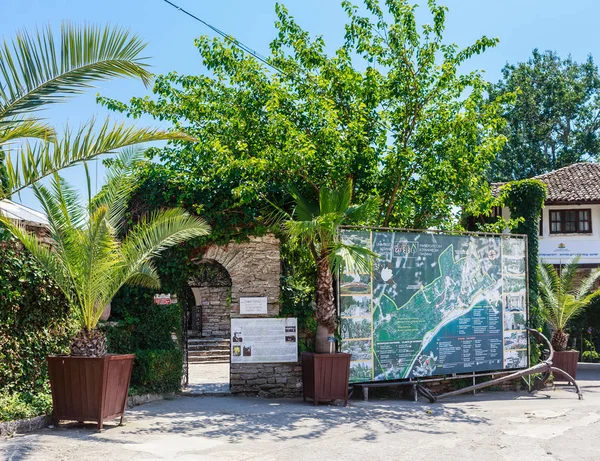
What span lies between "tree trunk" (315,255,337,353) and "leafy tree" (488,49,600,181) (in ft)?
91.7

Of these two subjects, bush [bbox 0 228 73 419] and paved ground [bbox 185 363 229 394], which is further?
paved ground [bbox 185 363 229 394]

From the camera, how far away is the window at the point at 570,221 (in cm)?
2694

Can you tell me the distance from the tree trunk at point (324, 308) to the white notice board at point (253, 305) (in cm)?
125

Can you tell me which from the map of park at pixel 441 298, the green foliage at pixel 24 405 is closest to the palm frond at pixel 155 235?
the green foliage at pixel 24 405

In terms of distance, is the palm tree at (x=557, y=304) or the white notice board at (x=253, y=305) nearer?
the white notice board at (x=253, y=305)

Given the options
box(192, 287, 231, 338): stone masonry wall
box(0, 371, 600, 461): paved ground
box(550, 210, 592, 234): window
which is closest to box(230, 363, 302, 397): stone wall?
box(0, 371, 600, 461): paved ground

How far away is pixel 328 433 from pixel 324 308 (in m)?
2.86

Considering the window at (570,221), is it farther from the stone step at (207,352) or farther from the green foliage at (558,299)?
the stone step at (207,352)

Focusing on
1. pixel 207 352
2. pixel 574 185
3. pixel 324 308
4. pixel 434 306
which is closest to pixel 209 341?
pixel 207 352

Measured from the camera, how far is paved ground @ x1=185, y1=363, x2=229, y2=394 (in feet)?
42.3

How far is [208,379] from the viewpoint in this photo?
50.0 ft

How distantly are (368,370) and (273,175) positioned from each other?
154 inches

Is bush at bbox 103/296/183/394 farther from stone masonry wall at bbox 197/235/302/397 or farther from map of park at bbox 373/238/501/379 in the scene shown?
map of park at bbox 373/238/501/379

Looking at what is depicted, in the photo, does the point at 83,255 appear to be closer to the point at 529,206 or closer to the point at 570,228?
the point at 529,206
